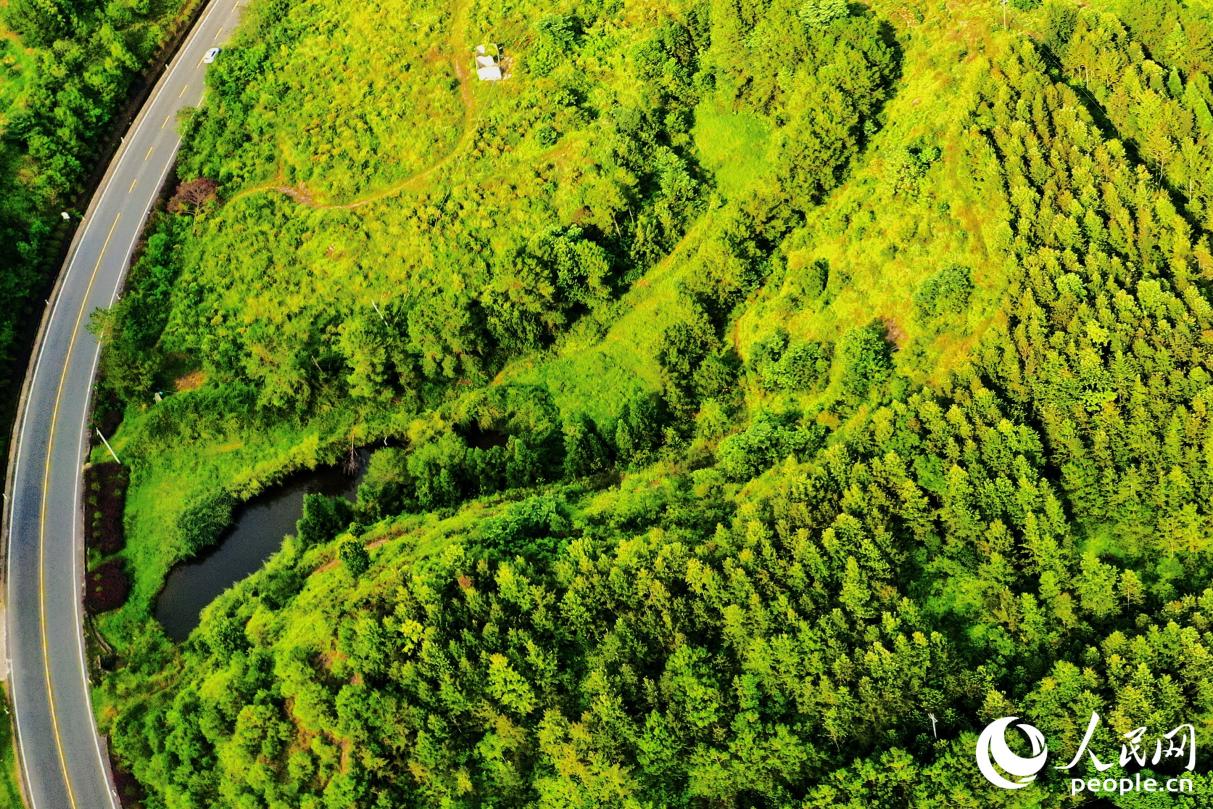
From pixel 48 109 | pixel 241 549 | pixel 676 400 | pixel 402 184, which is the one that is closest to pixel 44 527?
pixel 241 549

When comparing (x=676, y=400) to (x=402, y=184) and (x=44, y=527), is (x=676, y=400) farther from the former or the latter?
(x=44, y=527)

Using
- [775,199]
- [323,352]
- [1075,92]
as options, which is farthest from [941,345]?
[323,352]

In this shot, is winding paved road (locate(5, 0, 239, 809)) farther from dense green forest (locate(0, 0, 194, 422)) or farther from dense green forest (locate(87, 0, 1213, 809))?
dense green forest (locate(87, 0, 1213, 809))

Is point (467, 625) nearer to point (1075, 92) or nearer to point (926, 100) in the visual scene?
point (926, 100)

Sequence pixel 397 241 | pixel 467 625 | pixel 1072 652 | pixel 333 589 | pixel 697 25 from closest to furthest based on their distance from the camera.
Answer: pixel 1072 652 < pixel 467 625 < pixel 333 589 < pixel 397 241 < pixel 697 25

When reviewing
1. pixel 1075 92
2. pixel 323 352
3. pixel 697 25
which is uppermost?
pixel 697 25

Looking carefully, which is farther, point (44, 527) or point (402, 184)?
point (402, 184)

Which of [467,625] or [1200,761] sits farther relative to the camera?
[467,625]
